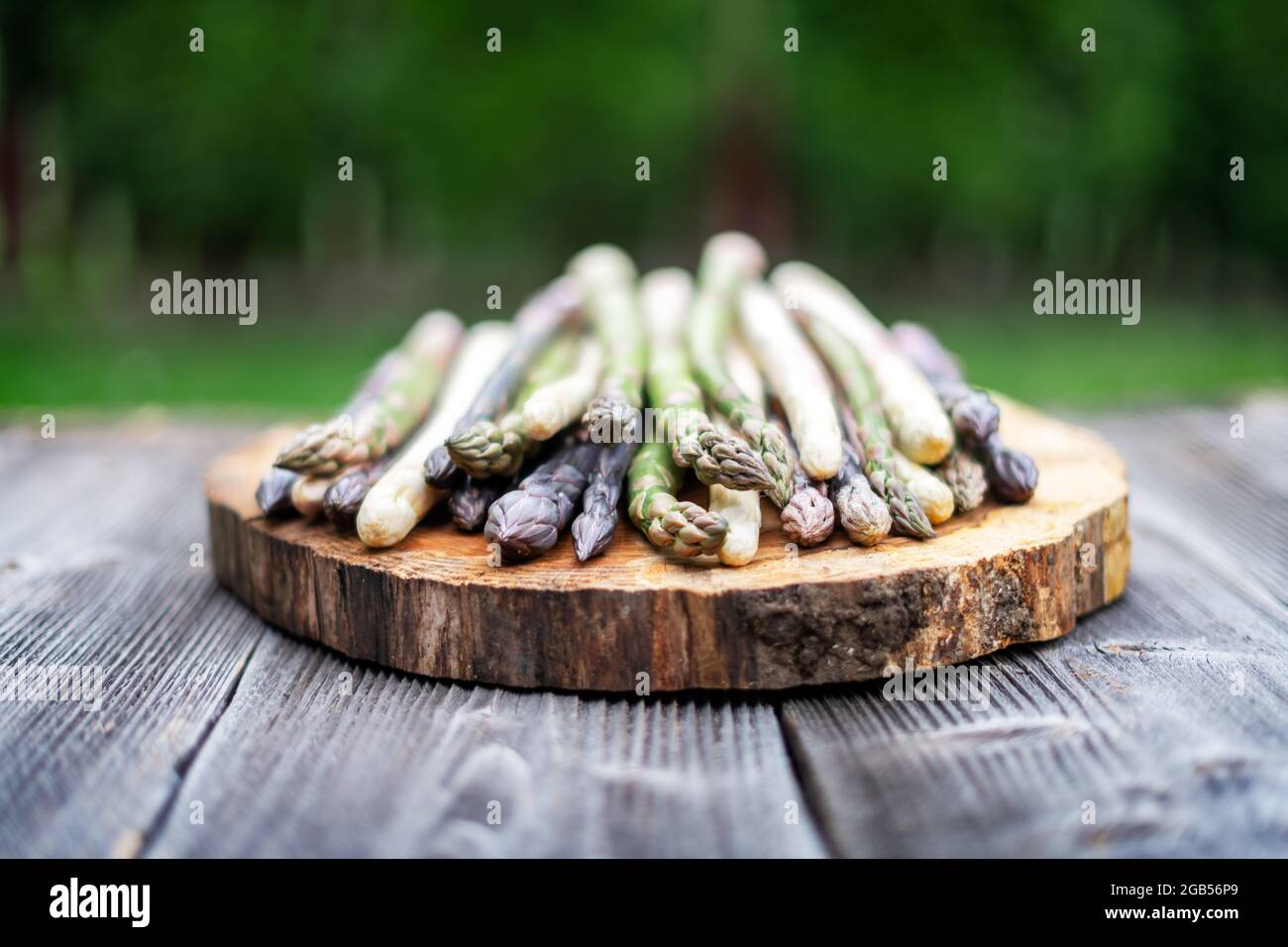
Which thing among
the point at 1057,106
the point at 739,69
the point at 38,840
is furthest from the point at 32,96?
the point at 38,840

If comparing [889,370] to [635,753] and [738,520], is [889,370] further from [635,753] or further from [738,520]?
[635,753]

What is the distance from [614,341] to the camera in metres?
2.83

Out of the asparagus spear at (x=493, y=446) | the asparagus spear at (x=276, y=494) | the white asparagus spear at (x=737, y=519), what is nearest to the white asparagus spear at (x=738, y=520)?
the white asparagus spear at (x=737, y=519)

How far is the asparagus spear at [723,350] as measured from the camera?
224 cm

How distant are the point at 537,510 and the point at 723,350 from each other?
3.08 ft

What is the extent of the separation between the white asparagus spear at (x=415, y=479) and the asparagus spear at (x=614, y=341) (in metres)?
0.28

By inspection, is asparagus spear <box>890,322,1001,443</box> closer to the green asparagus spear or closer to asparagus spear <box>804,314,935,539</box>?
asparagus spear <box>804,314,935,539</box>

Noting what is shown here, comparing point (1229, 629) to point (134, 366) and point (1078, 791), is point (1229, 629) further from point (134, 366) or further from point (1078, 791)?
point (134, 366)

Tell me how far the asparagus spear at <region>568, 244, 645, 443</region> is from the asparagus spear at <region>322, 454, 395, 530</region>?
480 mm

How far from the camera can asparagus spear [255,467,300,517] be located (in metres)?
2.44

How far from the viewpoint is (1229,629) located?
2.37 meters

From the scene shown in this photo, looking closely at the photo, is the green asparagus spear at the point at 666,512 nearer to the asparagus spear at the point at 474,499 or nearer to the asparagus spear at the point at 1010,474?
the asparagus spear at the point at 474,499

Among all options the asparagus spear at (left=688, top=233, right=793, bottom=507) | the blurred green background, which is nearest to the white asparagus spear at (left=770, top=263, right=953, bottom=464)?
the asparagus spear at (left=688, top=233, right=793, bottom=507)

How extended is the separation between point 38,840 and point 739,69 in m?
8.62
